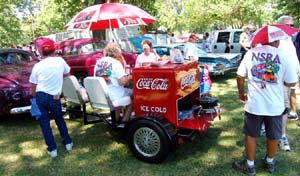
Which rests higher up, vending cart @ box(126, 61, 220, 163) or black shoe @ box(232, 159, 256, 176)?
vending cart @ box(126, 61, 220, 163)

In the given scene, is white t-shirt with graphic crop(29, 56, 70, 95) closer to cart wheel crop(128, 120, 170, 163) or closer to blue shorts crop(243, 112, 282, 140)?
cart wheel crop(128, 120, 170, 163)

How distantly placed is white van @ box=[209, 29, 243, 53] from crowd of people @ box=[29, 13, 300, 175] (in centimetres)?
918

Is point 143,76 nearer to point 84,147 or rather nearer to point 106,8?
point 84,147

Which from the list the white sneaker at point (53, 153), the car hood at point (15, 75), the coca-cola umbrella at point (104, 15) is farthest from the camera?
the car hood at point (15, 75)

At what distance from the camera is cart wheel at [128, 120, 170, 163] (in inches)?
161

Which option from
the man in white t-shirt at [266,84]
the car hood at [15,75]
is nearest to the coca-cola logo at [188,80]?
the man in white t-shirt at [266,84]

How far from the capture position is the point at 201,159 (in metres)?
4.41

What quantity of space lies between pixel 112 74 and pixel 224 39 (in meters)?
10.8

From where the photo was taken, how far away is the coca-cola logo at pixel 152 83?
412cm

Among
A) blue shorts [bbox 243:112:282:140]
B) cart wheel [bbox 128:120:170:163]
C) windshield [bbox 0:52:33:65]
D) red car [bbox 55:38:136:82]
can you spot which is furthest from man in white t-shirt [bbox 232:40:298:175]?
red car [bbox 55:38:136:82]

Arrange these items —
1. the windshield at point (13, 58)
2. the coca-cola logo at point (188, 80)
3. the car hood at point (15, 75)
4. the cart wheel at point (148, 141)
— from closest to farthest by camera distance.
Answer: the cart wheel at point (148, 141)
the coca-cola logo at point (188, 80)
the car hood at point (15, 75)
the windshield at point (13, 58)

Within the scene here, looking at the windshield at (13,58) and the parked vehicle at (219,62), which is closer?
the windshield at (13,58)

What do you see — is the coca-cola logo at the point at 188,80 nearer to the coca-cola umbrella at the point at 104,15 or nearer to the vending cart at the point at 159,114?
the vending cart at the point at 159,114

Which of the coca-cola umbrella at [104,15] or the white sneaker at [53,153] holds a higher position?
the coca-cola umbrella at [104,15]
